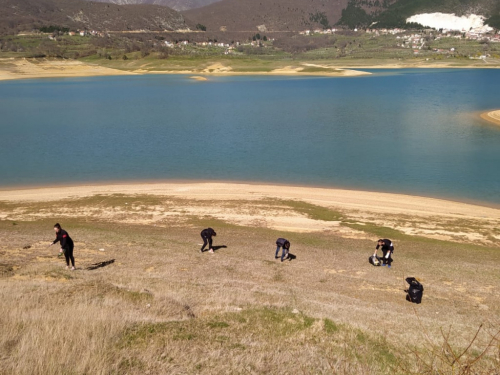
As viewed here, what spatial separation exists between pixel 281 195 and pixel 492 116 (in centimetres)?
4703

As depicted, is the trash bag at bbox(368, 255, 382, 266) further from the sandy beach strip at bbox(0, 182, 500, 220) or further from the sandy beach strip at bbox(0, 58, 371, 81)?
the sandy beach strip at bbox(0, 58, 371, 81)

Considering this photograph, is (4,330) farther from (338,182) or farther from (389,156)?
(389,156)

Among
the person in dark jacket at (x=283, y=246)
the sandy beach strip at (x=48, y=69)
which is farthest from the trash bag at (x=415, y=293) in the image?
the sandy beach strip at (x=48, y=69)

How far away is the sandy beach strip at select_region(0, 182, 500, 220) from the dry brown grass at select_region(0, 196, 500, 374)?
124 inches

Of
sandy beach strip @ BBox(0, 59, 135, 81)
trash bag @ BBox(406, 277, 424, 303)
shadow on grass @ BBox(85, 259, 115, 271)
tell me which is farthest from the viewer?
sandy beach strip @ BBox(0, 59, 135, 81)

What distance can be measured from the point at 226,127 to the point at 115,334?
170 ft

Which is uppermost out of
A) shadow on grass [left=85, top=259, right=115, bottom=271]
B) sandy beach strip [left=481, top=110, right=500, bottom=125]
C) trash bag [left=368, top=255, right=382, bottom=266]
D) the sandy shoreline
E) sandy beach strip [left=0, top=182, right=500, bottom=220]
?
the sandy shoreline

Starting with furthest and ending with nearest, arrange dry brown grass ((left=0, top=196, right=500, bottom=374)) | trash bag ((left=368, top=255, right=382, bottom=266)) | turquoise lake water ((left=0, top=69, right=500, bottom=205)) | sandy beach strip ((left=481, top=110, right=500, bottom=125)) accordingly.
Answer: sandy beach strip ((left=481, top=110, right=500, bottom=125)) → turquoise lake water ((left=0, top=69, right=500, bottom=205)) → trash bag ((left=368, top=255, right=382, bottom=266)) → dry brown grass ((left=0, top=196, right=500, bottom=374))

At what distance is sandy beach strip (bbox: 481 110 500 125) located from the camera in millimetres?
61237

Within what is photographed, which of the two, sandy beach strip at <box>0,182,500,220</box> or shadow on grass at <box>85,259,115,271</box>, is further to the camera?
sandy beach strip at <box>0,182,500,220</box>

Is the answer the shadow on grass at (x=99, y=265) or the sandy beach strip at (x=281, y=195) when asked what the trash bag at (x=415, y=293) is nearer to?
the shadow on grass at (x=99, y=265)

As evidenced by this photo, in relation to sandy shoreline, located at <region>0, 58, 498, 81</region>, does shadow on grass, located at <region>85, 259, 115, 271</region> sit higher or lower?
lower

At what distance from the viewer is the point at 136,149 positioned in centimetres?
4697

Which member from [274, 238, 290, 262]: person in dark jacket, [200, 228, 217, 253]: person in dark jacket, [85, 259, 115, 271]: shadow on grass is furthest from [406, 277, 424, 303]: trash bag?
[85, 259, 115, 271]: shadow on grass
